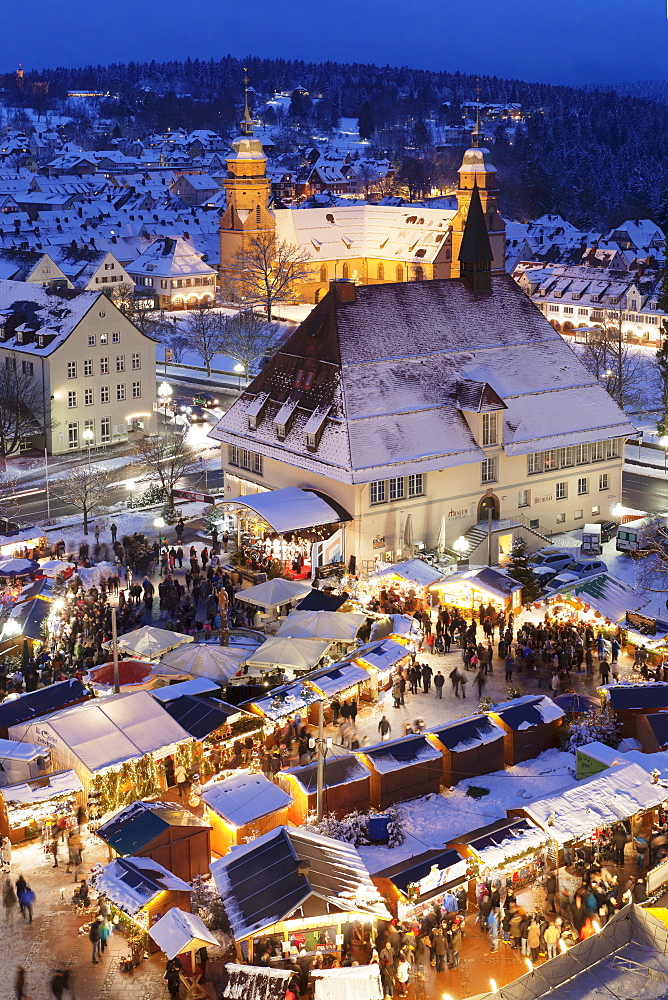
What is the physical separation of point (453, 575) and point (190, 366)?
46376 millimetres

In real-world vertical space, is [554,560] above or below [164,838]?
below

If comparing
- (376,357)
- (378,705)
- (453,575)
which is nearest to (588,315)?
(376,357)

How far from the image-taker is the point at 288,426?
164 feet

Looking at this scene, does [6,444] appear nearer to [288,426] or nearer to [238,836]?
[288,426]

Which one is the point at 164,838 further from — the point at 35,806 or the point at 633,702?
the point at 633,702

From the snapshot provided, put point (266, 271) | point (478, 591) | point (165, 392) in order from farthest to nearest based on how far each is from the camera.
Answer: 1. point (266, 271)
2. point (165, 392)
3. point (478, 591)

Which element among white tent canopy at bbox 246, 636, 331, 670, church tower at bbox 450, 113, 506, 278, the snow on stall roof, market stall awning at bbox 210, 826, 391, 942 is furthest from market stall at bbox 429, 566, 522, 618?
church tower at bbox 450, 113, 506, 278

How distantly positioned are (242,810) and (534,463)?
83.4ft

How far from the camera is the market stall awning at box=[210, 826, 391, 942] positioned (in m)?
24.9

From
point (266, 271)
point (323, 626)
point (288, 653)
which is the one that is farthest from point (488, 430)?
point (266, 271)

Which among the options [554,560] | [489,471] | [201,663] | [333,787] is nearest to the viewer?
[333,787]

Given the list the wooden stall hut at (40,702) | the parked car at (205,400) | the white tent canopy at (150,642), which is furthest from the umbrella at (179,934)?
the parked car at (205,400)

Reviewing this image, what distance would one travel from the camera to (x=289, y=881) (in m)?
25.3

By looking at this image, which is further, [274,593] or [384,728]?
[274,593]
